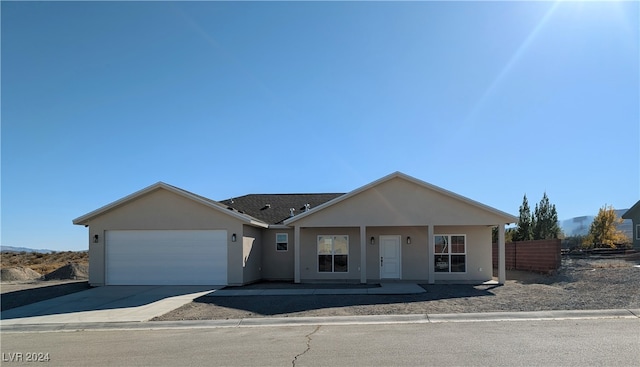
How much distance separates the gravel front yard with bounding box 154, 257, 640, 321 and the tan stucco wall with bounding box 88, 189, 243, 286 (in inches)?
169

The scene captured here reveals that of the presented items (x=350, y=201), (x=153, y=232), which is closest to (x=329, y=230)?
(x=350, y=201)

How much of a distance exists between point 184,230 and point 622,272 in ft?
58.0

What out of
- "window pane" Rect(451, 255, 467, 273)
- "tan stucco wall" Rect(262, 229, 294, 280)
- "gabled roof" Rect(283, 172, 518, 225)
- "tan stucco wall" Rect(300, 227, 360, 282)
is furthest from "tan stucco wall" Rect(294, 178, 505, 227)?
"tan stucco wall" Rect(262, 229, 294, 280)

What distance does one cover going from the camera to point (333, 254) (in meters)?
22.4

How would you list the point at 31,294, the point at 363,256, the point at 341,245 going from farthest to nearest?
1. the point at 341,245
2. the point at 363,256
3. the point at 31,294

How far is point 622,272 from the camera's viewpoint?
19.2 metres

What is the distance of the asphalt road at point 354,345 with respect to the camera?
7.66 m

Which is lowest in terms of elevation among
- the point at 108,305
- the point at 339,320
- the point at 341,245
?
the point at 108,305

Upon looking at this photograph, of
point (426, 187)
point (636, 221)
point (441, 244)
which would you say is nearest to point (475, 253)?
point (441, 244)

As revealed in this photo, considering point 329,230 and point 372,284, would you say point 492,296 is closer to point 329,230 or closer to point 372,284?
point 372,284

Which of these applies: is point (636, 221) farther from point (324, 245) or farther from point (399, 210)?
point (324, 245)

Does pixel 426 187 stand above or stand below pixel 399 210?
above

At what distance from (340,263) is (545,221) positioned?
23.7 meters

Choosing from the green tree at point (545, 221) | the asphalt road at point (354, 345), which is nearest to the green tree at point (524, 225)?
the green tree at point (545, 221)
